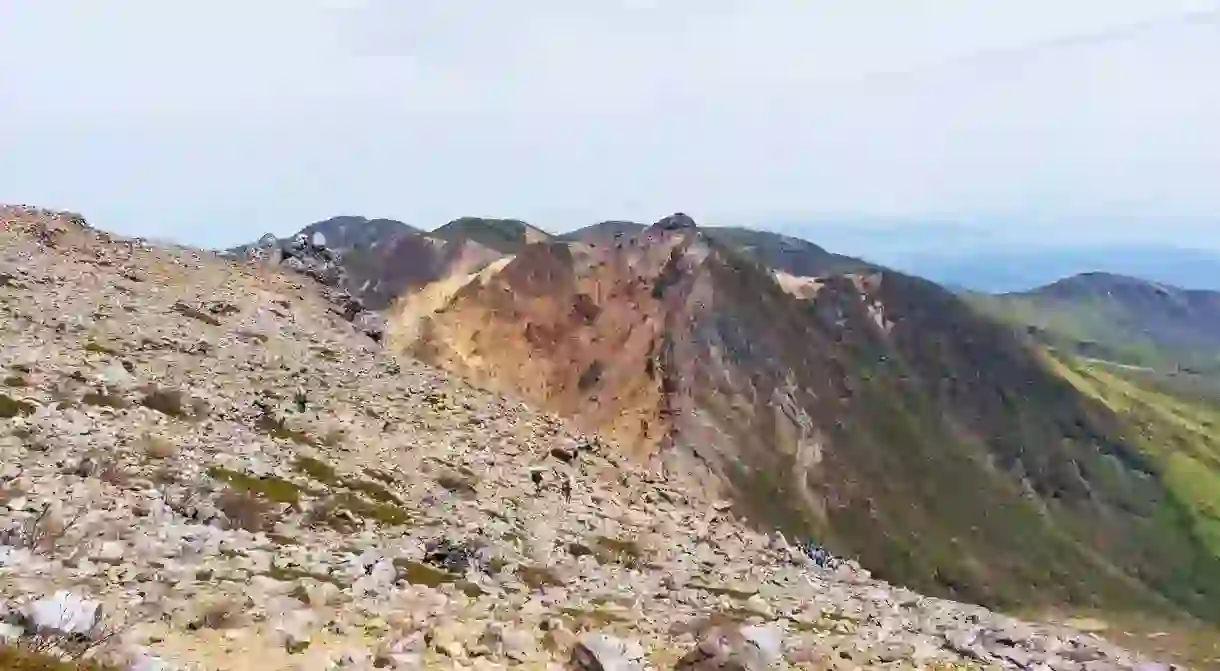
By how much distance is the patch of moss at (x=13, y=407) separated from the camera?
86.2ft

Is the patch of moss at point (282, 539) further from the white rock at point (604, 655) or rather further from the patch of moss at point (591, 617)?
the white rock at point (604, 655)

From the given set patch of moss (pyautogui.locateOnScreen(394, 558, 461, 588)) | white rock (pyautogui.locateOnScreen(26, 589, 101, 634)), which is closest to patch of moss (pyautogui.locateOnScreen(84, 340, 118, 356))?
patch of moss (pyautogui.locateOnScreen(394, 558, 461, 588))

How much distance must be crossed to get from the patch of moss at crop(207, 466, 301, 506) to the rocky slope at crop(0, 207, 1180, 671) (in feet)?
0.28

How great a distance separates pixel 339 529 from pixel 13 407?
8.81 meters

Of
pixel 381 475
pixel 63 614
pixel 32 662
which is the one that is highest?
pixel 32 662

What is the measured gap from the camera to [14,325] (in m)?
36.2

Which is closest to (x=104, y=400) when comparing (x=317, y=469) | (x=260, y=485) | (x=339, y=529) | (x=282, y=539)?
(x=317, y=469)

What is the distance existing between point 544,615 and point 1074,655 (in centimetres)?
1392

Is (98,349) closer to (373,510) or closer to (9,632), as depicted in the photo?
(373,510)

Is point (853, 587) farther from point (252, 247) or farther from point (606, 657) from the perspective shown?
point (252, 247)

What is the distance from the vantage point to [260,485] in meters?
27.3

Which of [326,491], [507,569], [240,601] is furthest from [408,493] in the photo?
[240,601]

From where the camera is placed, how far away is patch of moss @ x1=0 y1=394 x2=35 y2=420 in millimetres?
26281

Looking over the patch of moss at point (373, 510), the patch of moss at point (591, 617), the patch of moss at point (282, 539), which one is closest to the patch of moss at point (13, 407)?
the patch of moss at point (282, 539)
